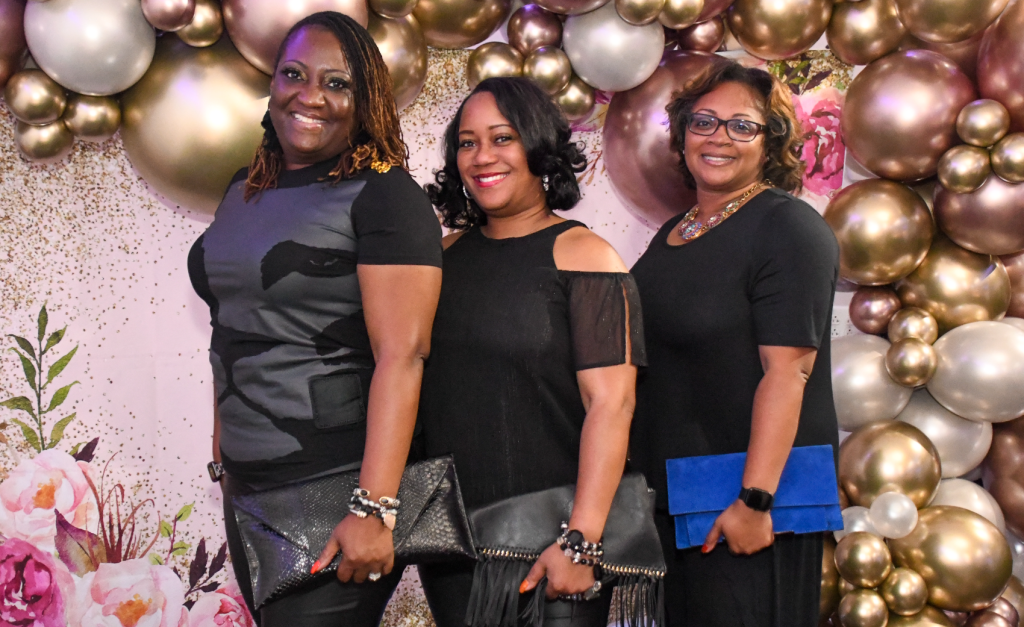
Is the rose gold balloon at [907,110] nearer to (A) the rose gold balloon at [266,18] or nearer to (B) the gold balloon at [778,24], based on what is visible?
(B) the gold balloon at [778,24]

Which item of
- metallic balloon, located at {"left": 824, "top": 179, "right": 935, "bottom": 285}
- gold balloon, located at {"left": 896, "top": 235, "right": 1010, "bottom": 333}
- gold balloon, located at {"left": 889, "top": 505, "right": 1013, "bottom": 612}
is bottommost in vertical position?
gold balloon, located at {"left": 889, "top": 505, "right": 1013, "bottom": 612}

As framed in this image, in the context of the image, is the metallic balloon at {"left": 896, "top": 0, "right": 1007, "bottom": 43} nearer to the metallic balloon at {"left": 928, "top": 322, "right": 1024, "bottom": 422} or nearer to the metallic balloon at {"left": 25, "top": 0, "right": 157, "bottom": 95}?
the metallic balloon at {"left": 928, "top": 322, "right": 1024, "bottom": 422}

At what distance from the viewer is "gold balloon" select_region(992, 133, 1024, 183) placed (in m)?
2.06

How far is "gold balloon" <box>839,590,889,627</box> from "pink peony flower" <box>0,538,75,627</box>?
2012mm

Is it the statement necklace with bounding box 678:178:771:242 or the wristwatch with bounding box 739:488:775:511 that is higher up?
the statement necklace with bounding box 678:178:771:242

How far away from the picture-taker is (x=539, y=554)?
1.51 meters

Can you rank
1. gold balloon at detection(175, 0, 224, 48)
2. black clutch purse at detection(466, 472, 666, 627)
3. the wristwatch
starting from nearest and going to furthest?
black clutch purse at detection(466, 472, 666, 627)
the wristwatch
gold balloon at detection(175, 0, 224, 48)

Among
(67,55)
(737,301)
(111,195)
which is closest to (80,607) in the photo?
(111,195)

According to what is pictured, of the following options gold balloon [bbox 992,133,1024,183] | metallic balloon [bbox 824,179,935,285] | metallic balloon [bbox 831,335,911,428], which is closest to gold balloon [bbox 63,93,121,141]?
metallic balloon [bbox 824,179,935,285]

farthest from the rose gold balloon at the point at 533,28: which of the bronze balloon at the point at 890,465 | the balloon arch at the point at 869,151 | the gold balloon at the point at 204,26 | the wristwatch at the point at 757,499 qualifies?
the bronze balloon at the point at 890,465

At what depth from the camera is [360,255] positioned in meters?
1.44

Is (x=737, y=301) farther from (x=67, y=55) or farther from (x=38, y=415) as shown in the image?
(x=38, y=415)

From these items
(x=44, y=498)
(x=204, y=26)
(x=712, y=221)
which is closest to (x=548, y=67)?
(x=712, y=221)

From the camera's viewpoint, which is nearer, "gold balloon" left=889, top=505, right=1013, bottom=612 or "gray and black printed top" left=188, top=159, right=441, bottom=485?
"gray and black printed top" left=188, top=159, right=441, bottom=485
